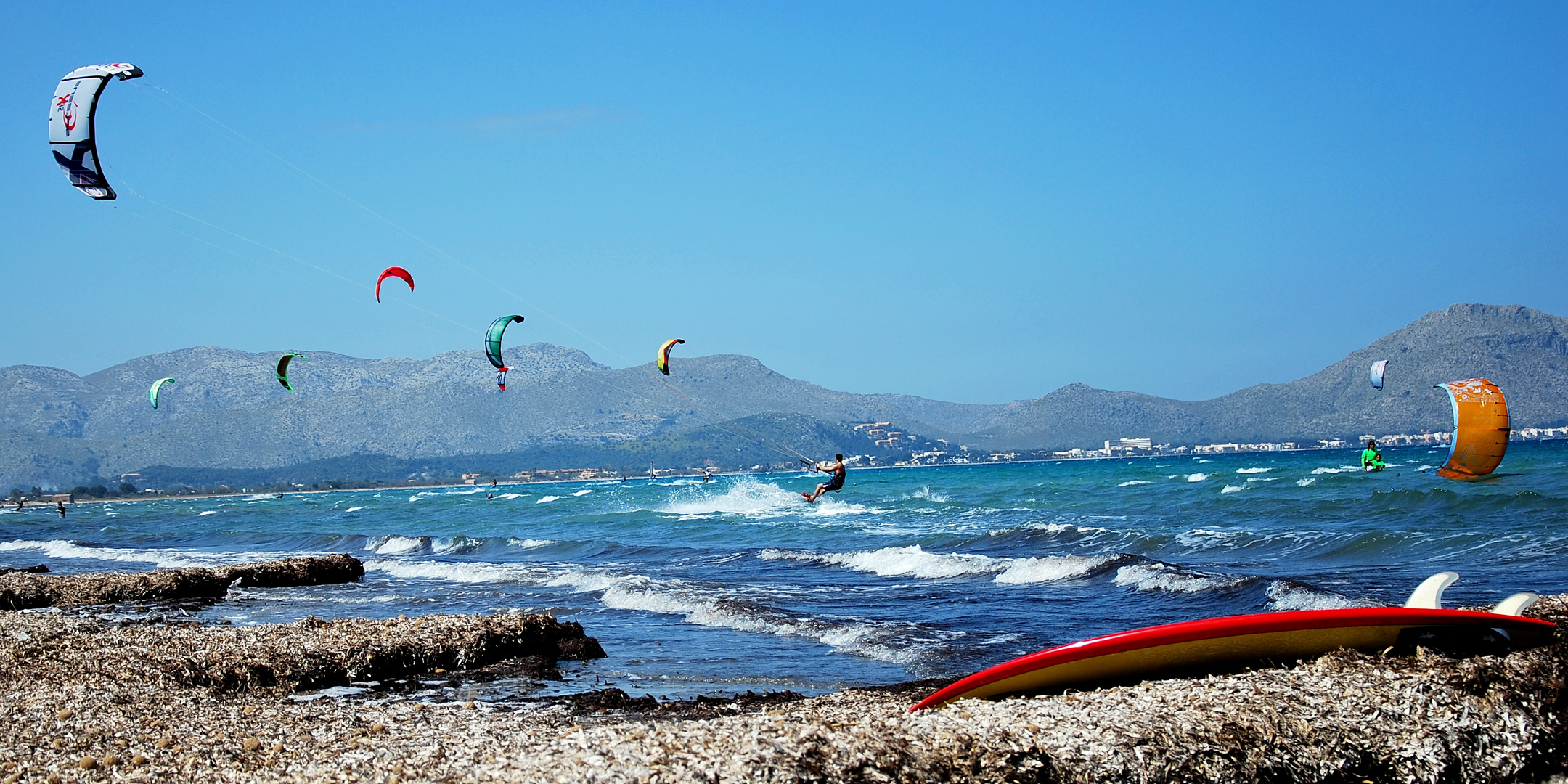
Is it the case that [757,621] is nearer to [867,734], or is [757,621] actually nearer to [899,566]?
[899,566]

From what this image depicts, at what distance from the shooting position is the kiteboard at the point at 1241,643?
237 inches

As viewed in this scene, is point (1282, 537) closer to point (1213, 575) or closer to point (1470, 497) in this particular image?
point (1213, 575)

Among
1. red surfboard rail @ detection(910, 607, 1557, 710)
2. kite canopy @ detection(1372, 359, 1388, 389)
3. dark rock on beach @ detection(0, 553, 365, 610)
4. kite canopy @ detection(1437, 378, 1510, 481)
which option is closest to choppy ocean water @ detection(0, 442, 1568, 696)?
dark rock on beach @ detection(0, 553, 365, 610)

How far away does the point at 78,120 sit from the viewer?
1222 cm

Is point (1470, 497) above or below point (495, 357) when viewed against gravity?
below

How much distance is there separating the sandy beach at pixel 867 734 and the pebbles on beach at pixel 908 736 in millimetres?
12

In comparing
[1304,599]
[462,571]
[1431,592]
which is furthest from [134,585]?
[1431,592]

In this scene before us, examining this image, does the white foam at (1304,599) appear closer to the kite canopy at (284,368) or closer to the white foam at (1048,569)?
the white foam at (1048,569)

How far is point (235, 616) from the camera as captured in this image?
46.4ft

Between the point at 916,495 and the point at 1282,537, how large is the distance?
89.0ft

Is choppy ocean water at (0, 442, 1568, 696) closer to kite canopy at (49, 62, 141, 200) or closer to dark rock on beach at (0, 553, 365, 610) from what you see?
dark rock on beach at (0, 553, 365, 610)

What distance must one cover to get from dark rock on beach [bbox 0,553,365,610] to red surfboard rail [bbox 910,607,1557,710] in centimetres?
1435

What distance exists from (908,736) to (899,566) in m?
14.2

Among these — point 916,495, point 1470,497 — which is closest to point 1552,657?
point 1470,497
